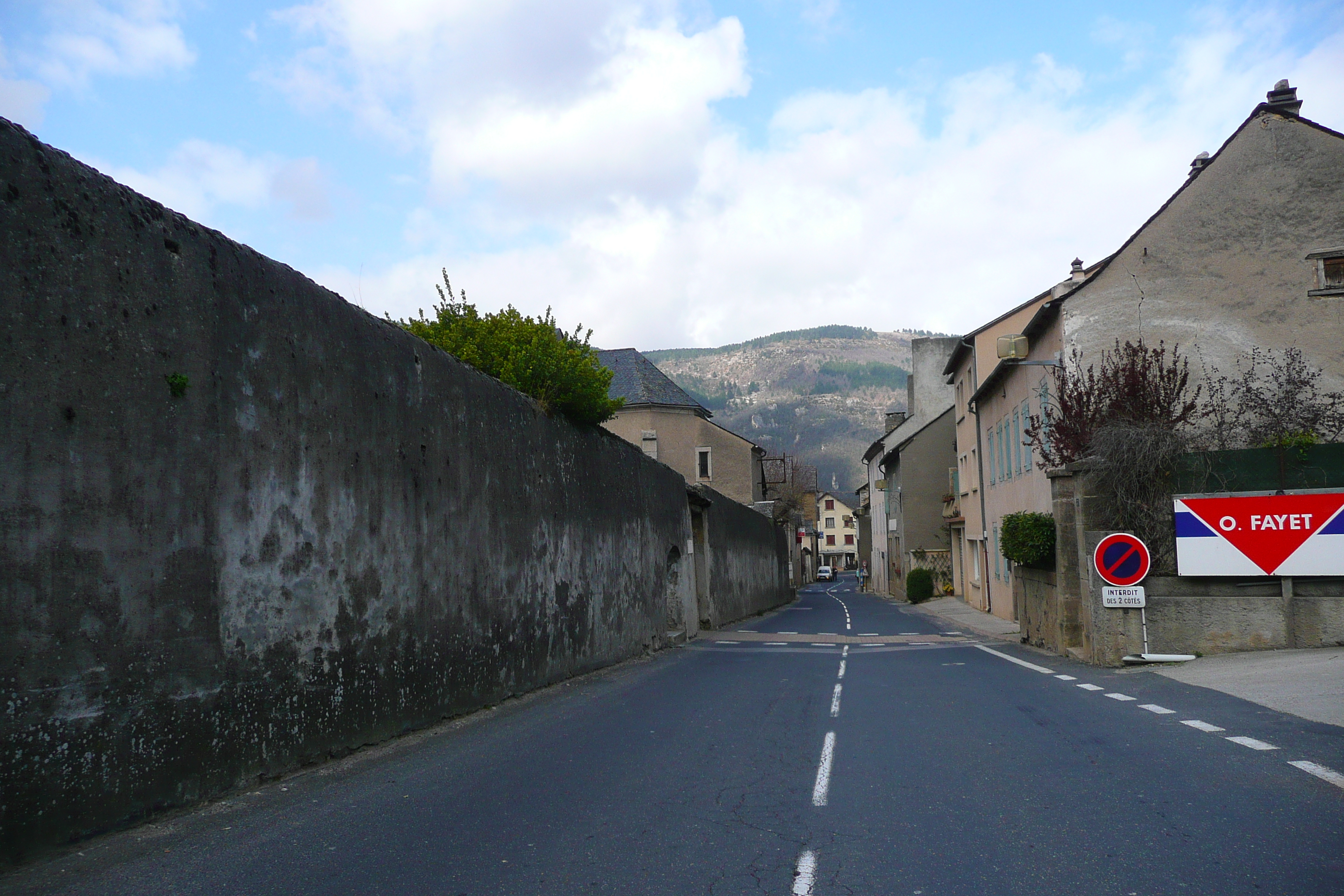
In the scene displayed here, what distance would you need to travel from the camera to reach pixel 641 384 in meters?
55.9

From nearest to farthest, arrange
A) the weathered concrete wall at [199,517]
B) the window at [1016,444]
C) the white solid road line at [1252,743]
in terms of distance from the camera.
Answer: the weathered concrete wall at [199,517]
the white solid road line at [1252,743]
the window at [1016,444]

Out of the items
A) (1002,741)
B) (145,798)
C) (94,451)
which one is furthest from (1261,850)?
(94,451)

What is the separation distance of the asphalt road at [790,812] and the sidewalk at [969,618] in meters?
13.4

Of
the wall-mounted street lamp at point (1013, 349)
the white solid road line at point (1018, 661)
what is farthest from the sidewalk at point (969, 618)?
the wall-mounted street lamp at point (1013, 349)

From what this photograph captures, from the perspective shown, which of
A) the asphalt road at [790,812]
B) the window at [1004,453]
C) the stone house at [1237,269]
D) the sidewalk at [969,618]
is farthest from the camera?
the window at [1004,453]

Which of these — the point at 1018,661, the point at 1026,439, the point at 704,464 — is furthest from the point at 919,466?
the point at 1018,661

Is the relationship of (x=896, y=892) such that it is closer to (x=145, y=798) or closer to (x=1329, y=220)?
(x=145, y=798)

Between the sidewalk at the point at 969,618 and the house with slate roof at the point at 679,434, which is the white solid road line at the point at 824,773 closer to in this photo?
the sidewalk at the point at 969,618

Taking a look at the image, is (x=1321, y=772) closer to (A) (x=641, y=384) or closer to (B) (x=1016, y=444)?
(B) (x=1016, y=444)

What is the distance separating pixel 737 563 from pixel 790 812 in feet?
92.8

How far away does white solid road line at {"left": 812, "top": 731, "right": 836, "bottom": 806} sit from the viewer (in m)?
6.32

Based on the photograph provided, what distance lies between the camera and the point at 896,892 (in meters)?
4.42

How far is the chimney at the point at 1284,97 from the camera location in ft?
64.6

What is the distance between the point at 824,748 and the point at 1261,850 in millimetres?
3694
